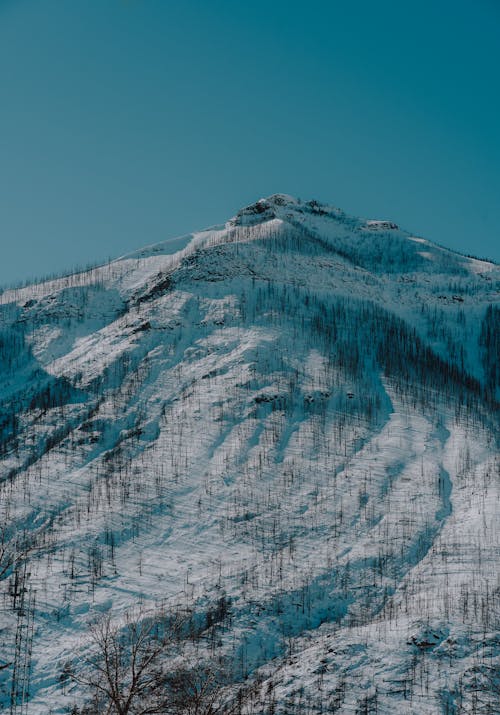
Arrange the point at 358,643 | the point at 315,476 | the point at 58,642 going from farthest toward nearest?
the point at 315,476, the point at 58,642, the point at 358,643

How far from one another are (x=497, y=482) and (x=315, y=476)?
2418 cm

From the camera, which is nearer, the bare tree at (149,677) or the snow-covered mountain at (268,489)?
the bare tree at (149,677)

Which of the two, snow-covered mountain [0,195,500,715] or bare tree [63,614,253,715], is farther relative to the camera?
snow-covered mountain [0,195,500,715]

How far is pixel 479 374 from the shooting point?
14950cm

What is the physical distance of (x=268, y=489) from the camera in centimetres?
8906

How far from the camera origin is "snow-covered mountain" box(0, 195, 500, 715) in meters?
53.8

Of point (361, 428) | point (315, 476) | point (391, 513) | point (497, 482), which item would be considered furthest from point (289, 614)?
point (361, 428)

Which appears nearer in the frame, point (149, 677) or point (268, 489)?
point (149, 677)

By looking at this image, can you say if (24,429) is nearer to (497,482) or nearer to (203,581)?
(203,581)

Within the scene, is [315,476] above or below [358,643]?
above

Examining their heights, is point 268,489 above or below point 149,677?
above

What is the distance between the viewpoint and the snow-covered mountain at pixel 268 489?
5381cm

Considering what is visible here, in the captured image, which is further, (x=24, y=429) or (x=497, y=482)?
(x=24, y=429)

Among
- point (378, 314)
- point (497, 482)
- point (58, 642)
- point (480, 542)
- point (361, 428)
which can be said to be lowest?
point (58, 642)
